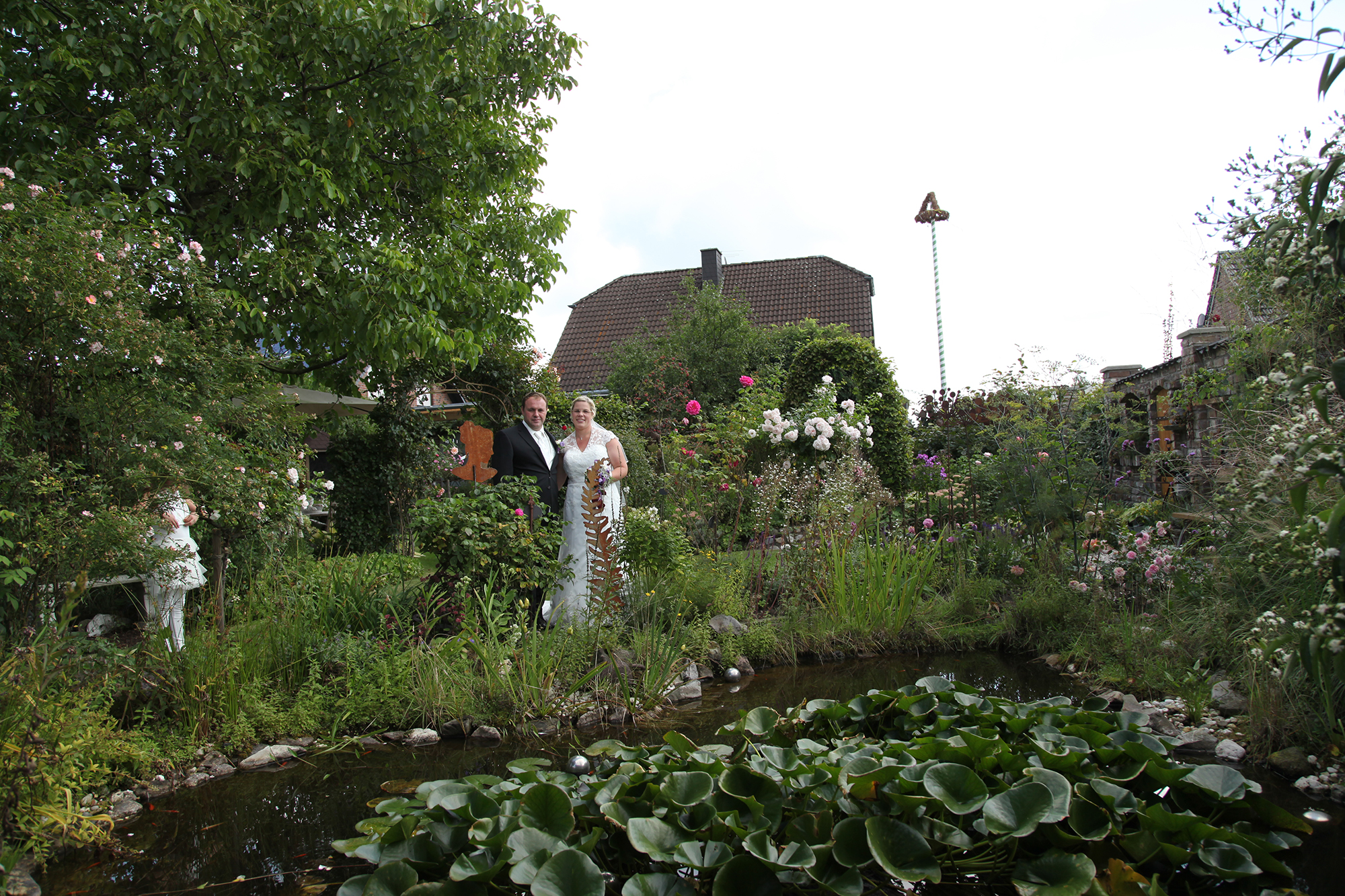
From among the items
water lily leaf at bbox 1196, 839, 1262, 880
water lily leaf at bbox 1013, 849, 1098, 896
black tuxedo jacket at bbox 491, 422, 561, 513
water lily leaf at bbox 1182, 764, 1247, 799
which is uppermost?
black tuxedo jacket at bbox 491, 422, 561, 513

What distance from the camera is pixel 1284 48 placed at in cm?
149

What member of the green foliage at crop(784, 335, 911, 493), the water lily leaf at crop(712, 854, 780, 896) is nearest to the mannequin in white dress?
the water lily leaf at crop(712, 854, 780, 896)

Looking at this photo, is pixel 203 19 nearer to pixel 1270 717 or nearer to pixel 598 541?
pixel 598 541

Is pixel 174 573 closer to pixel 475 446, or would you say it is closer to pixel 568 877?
pixel 568 877

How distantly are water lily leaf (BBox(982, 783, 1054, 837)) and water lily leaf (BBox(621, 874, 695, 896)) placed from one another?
2.76 ft

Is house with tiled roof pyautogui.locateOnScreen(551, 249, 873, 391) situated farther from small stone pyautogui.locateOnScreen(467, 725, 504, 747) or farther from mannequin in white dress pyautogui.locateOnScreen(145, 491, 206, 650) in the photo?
small stone pyautogui.locateOnScreen(467, 725, 504, 747)

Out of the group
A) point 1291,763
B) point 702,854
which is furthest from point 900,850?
point 1291,763

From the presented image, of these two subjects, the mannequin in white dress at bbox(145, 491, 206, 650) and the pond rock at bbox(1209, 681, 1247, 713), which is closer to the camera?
the pond rock at bbox(1209, 681, 1247, 713)

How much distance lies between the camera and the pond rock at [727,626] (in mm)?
5367

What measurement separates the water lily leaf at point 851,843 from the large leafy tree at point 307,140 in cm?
552

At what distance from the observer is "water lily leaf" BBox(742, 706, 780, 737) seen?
9.84ft

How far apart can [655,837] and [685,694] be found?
2528 mm

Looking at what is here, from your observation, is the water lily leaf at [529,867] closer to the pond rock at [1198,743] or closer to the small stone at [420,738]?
the small stone at [420,738]

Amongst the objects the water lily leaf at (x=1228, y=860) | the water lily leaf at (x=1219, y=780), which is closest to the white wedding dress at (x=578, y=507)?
the water lily leaf at (x=1219, y=780)
